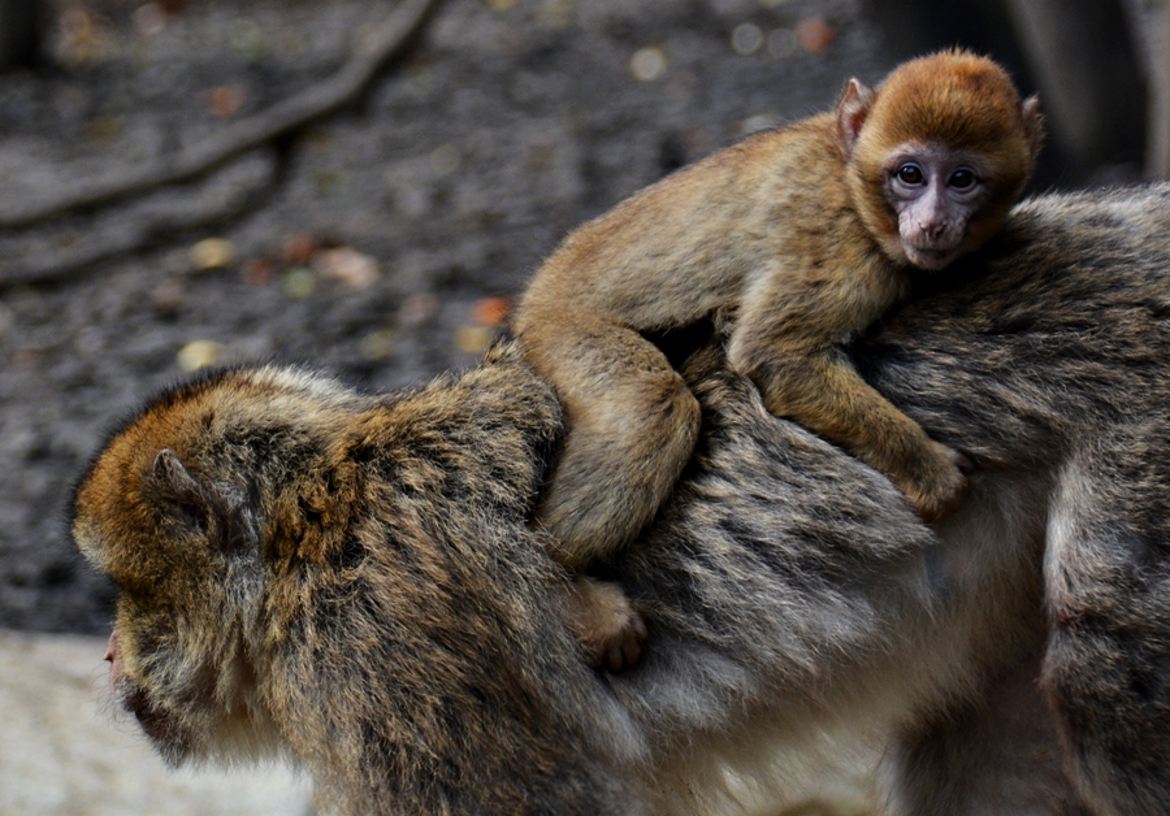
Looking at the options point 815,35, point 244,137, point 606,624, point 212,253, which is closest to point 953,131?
point 606,624

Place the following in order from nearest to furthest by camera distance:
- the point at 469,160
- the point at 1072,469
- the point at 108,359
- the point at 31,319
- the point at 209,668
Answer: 1. the point at 1072,469
2. the point at 209,668
3. the point at 108,359
4. the point at 31,319
5. the point at 469,160

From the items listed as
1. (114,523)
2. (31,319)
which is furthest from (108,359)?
(114,523)

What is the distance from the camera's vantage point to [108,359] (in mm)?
8492

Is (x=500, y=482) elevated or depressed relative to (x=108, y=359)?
elevated

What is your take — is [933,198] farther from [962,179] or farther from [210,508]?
[210,508]

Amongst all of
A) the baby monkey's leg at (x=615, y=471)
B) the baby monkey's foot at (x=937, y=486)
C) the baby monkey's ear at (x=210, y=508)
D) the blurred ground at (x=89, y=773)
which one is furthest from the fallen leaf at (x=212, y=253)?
the baby monkey's foot at (x=937, y=486)

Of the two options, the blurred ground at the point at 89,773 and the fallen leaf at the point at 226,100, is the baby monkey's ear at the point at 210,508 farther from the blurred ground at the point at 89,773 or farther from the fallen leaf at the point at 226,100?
the fallen leaf at the point at 226,100

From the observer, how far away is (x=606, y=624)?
372 centimetres

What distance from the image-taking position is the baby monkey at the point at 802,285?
3.69 meters

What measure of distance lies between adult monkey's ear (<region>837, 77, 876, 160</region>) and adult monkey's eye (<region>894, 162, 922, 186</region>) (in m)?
0.22

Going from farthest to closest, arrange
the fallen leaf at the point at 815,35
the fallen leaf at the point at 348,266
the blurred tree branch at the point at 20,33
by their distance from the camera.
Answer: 1. the blurred tree branch at the point at 20,33
2. the fallen leaf at the point at 815,35
3. the fallen leaf at the point at 348,266

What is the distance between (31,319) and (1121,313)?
23.4ft

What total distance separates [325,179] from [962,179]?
7.52m

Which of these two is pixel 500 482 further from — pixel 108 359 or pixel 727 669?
pixel 108 359
